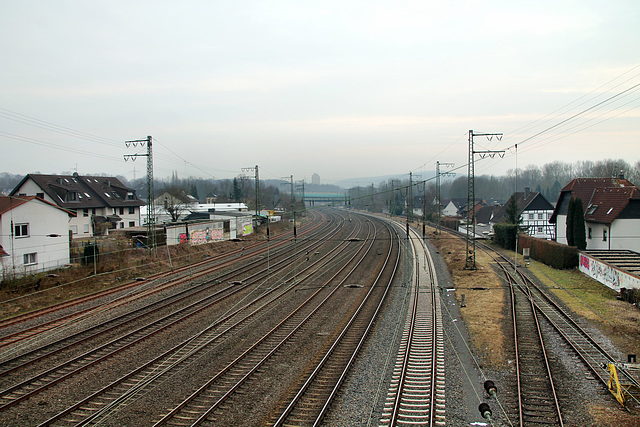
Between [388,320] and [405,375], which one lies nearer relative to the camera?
[405,375]

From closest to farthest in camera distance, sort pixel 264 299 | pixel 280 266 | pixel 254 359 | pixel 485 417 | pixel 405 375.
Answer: pixel 485 417
pixel 405 375
pixel 254 359
pixel 264 299
pixel 280 266

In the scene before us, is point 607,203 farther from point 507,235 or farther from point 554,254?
point 507,235

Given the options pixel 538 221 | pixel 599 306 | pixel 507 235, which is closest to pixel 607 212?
pixel 507 235

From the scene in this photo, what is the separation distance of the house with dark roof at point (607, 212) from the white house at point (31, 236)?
4029cm

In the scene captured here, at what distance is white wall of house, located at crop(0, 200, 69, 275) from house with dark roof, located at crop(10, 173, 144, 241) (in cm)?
1289

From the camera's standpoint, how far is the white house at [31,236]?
25481 millimetres

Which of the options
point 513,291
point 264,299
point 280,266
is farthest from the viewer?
point 280,266

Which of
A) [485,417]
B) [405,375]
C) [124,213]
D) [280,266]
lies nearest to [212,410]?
[405,375]

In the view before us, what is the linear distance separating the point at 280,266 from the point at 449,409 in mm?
22133

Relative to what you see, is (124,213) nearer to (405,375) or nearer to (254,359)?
(254,359)

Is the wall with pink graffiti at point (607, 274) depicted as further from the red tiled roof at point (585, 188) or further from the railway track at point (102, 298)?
the railway track at point (102, 298)

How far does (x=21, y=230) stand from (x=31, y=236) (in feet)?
2.25

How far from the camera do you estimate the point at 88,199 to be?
157 feet

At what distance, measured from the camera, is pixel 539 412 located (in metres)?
9.81
